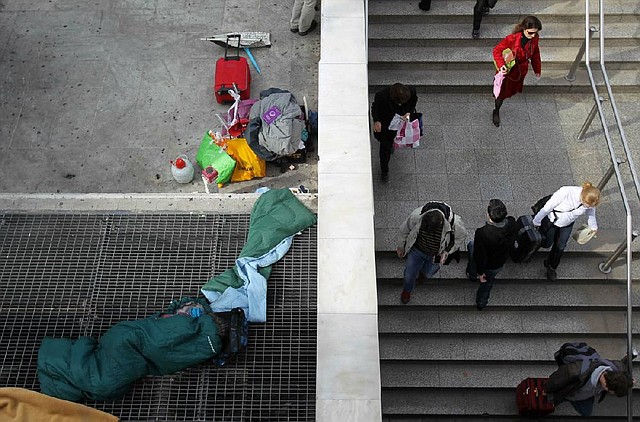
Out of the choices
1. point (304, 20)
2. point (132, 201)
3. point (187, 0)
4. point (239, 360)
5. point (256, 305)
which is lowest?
point (239, 360)

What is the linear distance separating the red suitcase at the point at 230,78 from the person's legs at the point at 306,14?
1.06 meters

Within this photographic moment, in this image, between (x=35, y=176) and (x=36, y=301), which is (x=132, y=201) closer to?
(x=36, y=301)

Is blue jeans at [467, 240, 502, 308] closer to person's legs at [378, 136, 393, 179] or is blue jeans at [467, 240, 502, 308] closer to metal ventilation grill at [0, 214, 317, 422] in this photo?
person's legs at [378, 136, 393, 179]

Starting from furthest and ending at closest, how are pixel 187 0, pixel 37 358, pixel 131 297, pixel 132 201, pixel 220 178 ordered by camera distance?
pixel 187 0 < pixel 220 178 < pixel 132 201 < pixel 131 297 < pixel 37 358

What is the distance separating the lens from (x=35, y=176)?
7.60 metres

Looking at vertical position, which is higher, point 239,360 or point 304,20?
point 304,20

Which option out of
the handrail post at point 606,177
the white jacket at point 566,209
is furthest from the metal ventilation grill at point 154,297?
the handrail post at point 606,177

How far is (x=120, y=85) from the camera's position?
835 cm

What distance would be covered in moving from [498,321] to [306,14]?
4.79m

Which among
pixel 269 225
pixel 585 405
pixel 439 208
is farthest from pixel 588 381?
pixel 269 225

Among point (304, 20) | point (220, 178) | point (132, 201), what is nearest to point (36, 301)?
point (132, 201)

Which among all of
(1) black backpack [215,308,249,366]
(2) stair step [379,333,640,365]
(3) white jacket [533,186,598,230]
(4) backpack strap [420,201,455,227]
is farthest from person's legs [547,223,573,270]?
(1) black backpack [215,308,249,366]

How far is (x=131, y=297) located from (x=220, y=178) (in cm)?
211

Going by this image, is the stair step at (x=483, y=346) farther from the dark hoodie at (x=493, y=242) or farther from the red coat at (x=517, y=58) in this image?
the red coat at (x=517, y=58)
